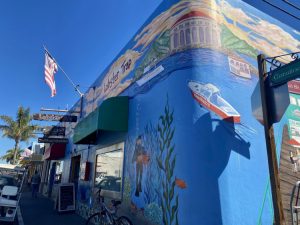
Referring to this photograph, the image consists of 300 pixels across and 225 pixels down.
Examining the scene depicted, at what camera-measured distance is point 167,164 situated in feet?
17.4

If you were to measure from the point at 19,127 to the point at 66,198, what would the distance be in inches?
921

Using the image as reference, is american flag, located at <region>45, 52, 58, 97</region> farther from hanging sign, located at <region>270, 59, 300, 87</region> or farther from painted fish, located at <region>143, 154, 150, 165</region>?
hanging sign, located at <region>270, 59, 300, 87</region>

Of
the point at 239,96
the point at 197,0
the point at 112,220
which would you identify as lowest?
the point at 112,220

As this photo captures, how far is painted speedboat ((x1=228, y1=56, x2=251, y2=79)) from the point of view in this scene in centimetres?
585

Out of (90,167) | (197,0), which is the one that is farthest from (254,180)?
(90,167)

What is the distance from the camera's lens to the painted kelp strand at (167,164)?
4.94 meters

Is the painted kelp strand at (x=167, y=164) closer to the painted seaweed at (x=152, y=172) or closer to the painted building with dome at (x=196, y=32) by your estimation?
the painted seaweed at (x=152, y=172)

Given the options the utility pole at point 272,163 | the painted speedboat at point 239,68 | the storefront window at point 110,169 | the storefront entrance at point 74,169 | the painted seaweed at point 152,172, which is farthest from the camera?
the storefront entrance at point 74,169

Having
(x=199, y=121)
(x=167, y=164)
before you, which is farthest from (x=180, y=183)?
(x=199, y=121)

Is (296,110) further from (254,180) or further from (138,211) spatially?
(138,211)

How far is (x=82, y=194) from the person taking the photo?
424 inches

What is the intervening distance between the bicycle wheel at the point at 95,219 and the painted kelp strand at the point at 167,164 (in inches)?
104

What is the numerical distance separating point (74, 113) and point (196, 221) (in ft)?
38.1

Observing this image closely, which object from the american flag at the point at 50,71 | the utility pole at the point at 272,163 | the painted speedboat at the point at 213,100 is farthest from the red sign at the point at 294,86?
the american flag at the point at 50,71
